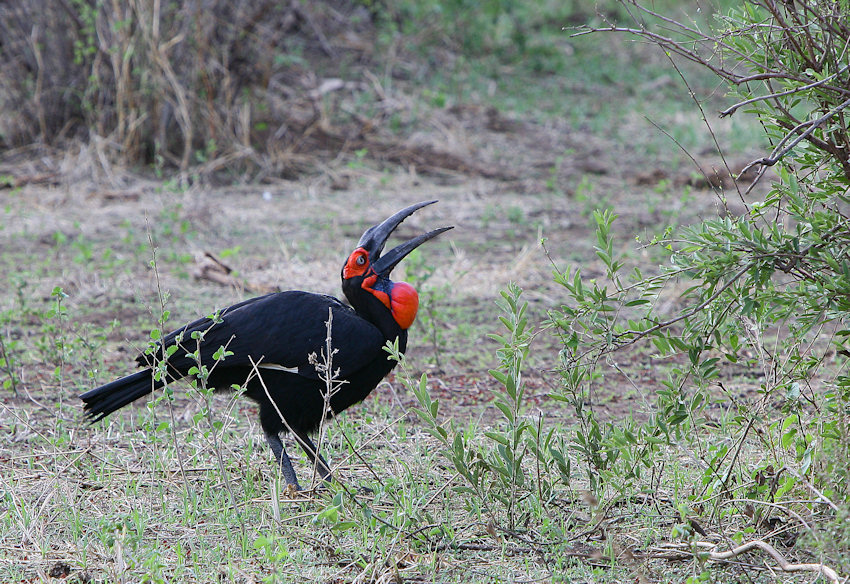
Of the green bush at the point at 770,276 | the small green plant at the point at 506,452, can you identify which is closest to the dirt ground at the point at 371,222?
the small green plant at the point at 506,452

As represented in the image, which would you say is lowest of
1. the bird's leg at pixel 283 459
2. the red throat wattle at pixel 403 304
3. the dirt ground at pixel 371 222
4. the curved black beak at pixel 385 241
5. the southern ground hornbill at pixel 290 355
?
the dirt ground at pixel 371 222

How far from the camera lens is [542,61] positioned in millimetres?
12625

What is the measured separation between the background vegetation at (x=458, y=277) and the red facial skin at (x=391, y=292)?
456 millimetres

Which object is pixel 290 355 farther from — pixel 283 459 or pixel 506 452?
pixel 506 452

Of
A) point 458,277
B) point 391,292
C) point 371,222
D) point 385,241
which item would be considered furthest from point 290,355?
point 371,222

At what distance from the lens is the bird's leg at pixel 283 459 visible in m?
3.48

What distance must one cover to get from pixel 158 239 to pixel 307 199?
5.38 ft

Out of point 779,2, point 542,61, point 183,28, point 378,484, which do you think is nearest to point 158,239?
point 183,28

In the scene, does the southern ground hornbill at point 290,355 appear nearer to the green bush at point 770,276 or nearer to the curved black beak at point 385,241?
the curved black beak at point 385,241

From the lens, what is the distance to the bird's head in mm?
3666

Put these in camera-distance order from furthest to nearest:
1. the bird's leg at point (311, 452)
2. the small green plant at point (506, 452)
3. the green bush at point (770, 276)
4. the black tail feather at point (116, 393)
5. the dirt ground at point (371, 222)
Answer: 1. the dirt ground at point (371, 222)
2. the black tail feather at point (116, 393)
3. the bird's leg at point (311, 452)
4. the small green plant at point (506, 452)
5. the green bush at point (770, 276)

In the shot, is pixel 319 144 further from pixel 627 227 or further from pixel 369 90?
pixel 627 227

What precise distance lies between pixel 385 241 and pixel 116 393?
1142mm

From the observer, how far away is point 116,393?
3.51m
